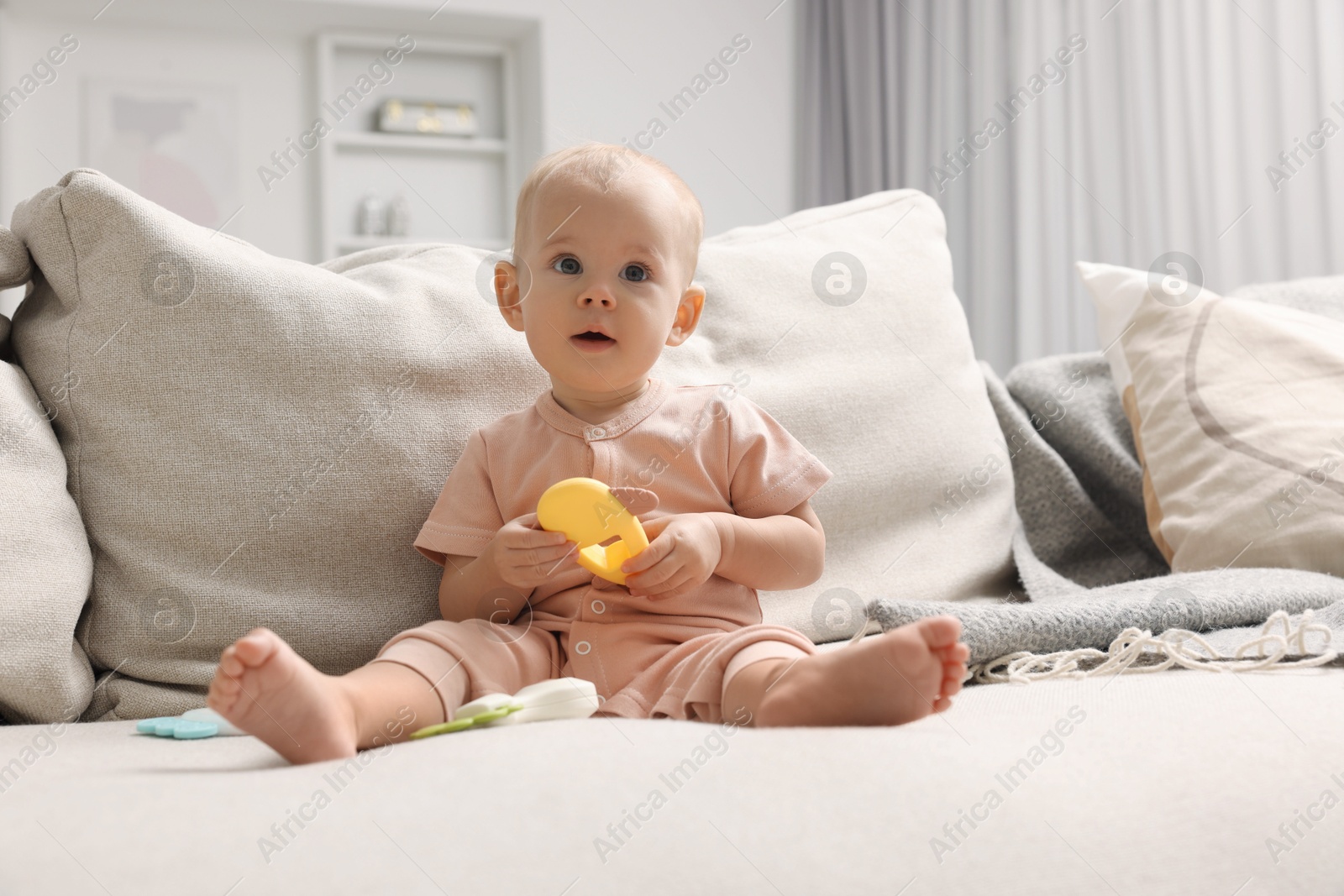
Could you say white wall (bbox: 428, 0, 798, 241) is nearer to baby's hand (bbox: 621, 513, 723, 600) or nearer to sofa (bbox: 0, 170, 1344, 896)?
sofa (bbox: 0, 170, 1344, 896)

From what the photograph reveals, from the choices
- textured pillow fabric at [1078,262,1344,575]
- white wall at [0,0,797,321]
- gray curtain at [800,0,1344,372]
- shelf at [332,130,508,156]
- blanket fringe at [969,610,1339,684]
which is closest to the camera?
blanket fringe at [969,610,1339,684]

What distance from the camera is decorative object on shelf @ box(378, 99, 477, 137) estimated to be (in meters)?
3.64

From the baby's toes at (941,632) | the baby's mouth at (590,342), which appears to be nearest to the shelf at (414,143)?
the baby's mouth at (590,342)

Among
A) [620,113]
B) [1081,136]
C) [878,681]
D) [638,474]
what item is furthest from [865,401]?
[620,113]

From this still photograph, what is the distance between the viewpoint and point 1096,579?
1.26 metres

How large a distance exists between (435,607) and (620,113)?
2979mm

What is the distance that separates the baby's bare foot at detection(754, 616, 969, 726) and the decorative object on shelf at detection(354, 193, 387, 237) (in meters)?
3.26

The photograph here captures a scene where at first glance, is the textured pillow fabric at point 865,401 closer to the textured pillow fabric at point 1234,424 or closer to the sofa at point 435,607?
the sofa at point 435,607

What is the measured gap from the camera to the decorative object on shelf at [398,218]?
12.0 feet

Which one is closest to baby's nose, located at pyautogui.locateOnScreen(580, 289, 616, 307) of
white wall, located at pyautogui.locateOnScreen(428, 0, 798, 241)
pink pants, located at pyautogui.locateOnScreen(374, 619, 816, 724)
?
pink pants, located at pyautogui.locateOnScreen(374, 619, 816, 724)

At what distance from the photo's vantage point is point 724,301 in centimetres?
116

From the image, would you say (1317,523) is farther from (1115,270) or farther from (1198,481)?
(1115,270)

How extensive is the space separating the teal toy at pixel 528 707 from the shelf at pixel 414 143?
318 centimetres

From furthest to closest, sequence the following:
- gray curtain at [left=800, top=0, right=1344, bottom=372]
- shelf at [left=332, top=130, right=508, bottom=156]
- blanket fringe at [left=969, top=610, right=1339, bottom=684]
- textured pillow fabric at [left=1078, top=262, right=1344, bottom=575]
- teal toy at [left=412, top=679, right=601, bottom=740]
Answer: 1. shelf at [left=332, top=130, right=508, bottom=156]
2. gray curtain at [left=800, top=0, right=1344, bottom=372]
3. textured pillow fabric at [left=1078, top=262, right=1344, bottom=575]
4. blanket fringe at [left=969, top=610, right=1339, bottom=684]
5. teal toy at [left=412, top=679, right=601, bottom=740]
